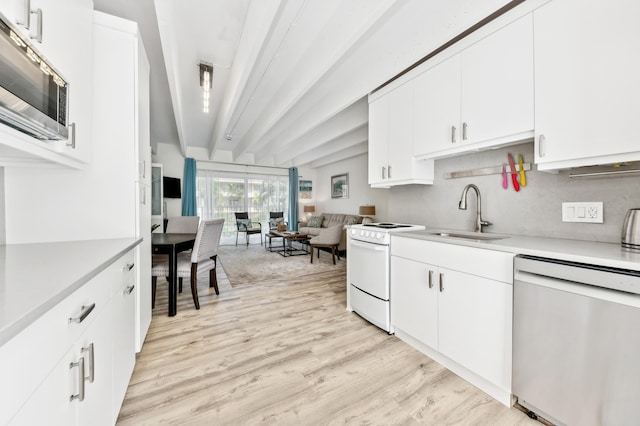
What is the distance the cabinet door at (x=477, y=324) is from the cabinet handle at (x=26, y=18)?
2.30 meters

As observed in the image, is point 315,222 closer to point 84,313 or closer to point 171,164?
point 171,164

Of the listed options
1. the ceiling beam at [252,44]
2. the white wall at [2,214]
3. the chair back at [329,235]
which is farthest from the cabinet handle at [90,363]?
the chair back at [329,235]

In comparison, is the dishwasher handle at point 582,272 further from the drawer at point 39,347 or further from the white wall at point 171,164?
the white wall at point 171,164

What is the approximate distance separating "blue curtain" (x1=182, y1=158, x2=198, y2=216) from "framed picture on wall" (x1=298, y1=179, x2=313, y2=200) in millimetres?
3070

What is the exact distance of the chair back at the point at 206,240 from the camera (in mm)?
2537

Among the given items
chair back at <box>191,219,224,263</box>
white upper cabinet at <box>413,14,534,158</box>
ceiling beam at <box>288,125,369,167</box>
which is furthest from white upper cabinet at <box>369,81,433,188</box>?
chair back at <box>191,219,224,263</box>

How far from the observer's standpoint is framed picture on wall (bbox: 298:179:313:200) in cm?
799

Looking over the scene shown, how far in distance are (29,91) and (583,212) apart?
110 inches

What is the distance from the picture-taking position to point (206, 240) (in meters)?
2.65

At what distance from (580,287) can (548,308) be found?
0.17 metres

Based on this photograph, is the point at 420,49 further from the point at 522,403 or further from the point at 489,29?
the point at 522,403

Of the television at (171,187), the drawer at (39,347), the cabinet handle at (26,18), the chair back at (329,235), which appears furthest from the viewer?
the television at (171,187)

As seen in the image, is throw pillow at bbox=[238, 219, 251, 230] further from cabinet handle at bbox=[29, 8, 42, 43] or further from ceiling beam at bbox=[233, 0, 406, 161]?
cabinet handle at bbox=[29, 8, 42, 43]

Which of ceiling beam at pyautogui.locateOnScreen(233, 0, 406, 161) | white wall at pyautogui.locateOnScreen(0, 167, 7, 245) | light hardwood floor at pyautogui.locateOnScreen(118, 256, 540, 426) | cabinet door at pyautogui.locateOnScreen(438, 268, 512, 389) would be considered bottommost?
light hardwood floor at pyautogui.locateOnScreen(118, 256, 540, 426)
